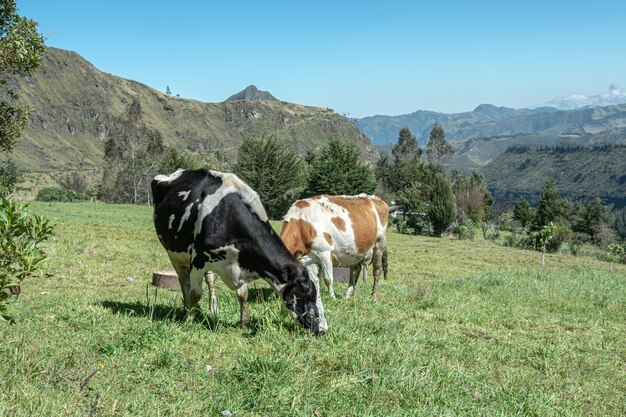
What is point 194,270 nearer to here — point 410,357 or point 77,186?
point 410,357

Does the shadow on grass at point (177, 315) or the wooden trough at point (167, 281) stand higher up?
the shadow on grass at point (177, 315)

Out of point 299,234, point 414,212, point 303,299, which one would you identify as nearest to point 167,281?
point 299,234

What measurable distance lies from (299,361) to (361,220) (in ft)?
21.9

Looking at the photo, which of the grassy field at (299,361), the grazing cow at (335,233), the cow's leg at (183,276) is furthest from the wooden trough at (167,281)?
the cow's leg at (183,276)

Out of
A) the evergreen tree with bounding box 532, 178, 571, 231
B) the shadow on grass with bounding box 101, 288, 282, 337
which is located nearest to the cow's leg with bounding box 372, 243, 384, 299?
the shadow on grass with bounding box 101, 288, 282, 337

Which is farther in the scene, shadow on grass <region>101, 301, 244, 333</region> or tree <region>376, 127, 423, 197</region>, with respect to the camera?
tree <region>376, 127, 423, 197</region>

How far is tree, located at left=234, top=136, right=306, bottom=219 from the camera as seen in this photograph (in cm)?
6012

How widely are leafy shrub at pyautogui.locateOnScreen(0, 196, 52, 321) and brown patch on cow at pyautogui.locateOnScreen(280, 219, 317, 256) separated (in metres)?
6.08

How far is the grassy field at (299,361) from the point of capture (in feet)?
14.3

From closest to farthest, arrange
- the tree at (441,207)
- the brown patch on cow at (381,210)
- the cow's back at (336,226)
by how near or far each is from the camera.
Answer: the cow's back at (336,226), the brown patch on cow at (381,210), the tree at (441,207)

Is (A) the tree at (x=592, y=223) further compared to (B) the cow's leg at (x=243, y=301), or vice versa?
(A) the tree at (x=592, y=223)

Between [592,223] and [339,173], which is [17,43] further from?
[592,223]

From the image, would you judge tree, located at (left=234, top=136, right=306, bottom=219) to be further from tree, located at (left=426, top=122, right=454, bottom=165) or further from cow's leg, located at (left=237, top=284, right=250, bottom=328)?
tree, located at (left=426, top=122, right=454, bottom=165)

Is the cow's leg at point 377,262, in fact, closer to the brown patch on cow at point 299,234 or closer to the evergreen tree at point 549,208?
the brown patch on cow at point 299,234
